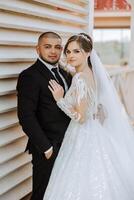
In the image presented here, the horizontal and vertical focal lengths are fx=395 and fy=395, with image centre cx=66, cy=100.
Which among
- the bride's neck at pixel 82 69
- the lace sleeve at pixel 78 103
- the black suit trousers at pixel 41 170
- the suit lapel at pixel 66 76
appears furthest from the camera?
the suit lapel at pixel 66 76

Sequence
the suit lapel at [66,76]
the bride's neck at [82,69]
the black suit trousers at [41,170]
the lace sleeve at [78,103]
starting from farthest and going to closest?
1. the suit lapel at [66,76]
2. the black suit trousers at [41,170]
3. the bride's neck at [82,69]
4. the lace sleeve at [78,103]

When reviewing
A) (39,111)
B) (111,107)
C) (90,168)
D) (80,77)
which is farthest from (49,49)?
(90,168)

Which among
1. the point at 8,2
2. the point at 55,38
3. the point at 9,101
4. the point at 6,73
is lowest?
the point at 9,101

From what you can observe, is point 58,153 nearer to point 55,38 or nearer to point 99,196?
point 99,196

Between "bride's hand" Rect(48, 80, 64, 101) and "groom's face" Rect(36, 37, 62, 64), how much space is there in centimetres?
19

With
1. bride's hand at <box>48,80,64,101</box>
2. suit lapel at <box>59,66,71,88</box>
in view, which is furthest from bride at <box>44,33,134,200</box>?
suit lapel at <box>59,66,71,88</box>

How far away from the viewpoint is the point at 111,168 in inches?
105

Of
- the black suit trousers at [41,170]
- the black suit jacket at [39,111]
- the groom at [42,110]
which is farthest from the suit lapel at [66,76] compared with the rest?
the black suit trousers at [41,170]

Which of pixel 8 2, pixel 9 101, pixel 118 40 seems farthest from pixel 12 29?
pixel 118 40

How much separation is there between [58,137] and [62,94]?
13.2 inches

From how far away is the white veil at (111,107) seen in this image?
284 centimetres

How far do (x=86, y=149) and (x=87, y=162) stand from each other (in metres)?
0.09

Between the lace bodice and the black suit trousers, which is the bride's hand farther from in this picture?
the black suit trousers

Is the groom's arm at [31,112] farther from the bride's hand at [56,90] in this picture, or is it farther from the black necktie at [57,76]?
the black necktie at [57,76]
